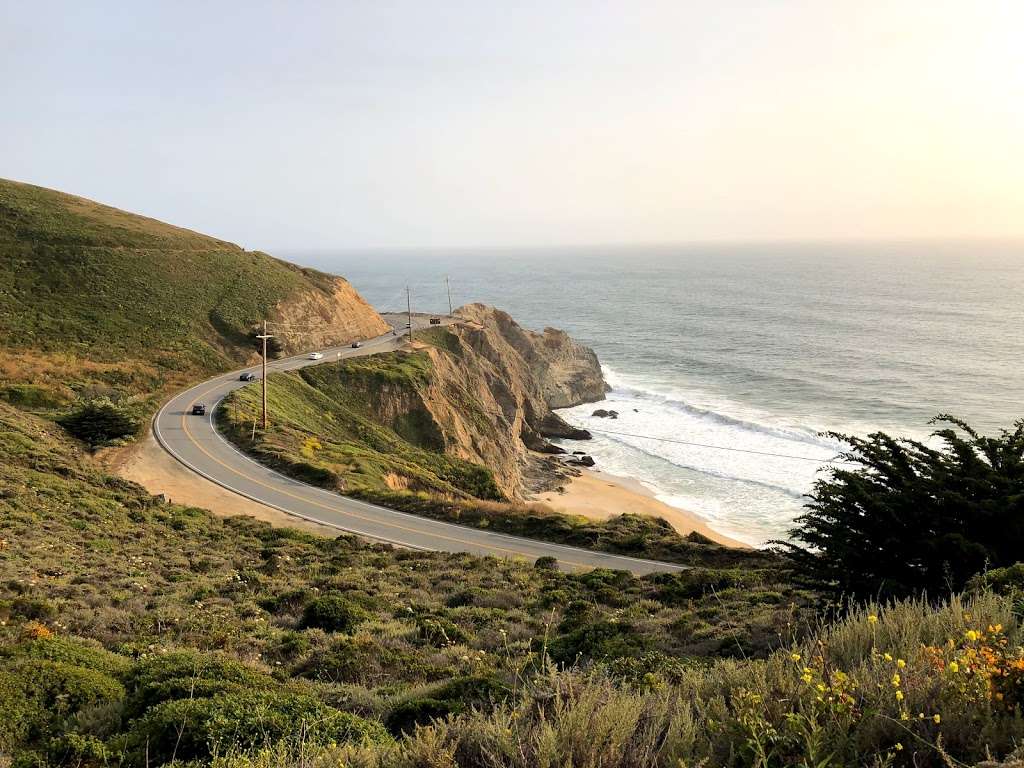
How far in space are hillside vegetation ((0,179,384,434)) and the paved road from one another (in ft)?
19.5

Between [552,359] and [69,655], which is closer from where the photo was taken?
[69,655]

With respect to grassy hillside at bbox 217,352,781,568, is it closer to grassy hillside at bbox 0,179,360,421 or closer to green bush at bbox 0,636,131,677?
grassy hillside at bbox 0,179,360,421

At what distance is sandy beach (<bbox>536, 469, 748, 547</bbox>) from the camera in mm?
44719

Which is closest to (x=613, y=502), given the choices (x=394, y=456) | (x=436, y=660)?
(x=394, y=456)

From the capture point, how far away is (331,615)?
44.3 ft

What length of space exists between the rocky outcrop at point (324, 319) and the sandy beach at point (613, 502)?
95.5ft

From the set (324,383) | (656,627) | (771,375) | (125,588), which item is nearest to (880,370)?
(771,375)

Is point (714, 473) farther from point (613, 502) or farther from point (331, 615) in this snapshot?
point (331, 615)

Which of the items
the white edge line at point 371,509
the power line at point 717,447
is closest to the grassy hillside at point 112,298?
the white edge line at point 371,509

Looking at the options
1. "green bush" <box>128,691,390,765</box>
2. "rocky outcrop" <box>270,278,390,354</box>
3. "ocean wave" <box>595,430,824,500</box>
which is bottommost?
"ocean wave" <box>595,430,824,500</box>

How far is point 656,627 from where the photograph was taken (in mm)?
13797

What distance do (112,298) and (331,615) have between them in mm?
54757

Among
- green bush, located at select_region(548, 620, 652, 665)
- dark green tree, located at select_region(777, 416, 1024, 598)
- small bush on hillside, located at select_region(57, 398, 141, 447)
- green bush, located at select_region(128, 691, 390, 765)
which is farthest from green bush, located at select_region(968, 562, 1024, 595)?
small bush on hillside, located at select_region(57, 398, 141, 447)

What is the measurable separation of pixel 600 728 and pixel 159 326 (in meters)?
59.8
